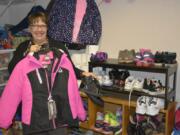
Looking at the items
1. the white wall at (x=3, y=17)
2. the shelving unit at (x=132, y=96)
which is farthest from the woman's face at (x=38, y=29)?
the white wall at (x=3, y=17)

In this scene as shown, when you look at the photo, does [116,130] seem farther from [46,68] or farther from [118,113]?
[46,68]

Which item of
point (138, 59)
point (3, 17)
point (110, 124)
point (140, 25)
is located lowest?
Answer: point (110, 124)

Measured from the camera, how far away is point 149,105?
7.54 feet

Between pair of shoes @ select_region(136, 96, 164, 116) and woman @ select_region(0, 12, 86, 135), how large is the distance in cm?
81

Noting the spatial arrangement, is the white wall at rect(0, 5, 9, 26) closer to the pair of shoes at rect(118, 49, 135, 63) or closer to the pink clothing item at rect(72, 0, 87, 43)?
the pink clothing item at rect(72, 0, 87, 43)

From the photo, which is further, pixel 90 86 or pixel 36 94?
pixel 90 86

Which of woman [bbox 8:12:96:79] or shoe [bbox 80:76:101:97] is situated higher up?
woman [bbox 8:12:96:79]

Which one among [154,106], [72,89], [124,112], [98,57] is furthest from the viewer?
[98,57]

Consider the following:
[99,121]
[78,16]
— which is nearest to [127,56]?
[78,16]

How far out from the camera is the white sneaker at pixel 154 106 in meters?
2.28

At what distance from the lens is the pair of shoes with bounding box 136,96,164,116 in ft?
7.49

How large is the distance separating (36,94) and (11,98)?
171mm

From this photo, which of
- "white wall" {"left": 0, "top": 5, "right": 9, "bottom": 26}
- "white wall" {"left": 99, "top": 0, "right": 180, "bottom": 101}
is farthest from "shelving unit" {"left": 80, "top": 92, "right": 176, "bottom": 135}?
"white wall" {"left": 0, "top": 5, "right": 9, "bottom": 26}

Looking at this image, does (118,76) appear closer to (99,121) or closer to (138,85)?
(138,85)
